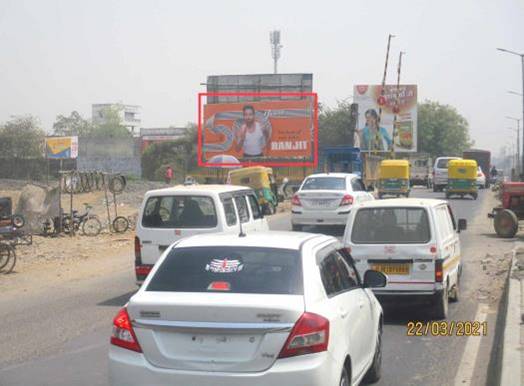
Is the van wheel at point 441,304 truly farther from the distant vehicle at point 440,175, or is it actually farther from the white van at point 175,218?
the distant vehicle at point 440,175

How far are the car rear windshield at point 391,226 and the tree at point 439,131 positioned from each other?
315ft

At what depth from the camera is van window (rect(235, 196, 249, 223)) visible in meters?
12.9

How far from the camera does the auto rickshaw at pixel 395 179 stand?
4178 cm

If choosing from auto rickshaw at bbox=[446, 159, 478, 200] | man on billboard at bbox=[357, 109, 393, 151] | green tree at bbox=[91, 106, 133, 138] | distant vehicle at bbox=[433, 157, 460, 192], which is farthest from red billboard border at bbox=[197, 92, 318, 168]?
green tree at bbox=[91, 106, 133, 138]

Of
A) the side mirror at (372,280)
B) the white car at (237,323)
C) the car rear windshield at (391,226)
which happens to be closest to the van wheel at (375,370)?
the side mirror at (372,280)

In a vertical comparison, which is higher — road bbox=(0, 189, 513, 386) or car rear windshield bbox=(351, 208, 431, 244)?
car rear windshield bbox=(351, 208, 431, 244)

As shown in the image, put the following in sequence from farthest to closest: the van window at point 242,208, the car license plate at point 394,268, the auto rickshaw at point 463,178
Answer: the auto rickshaw at point 463,178 < the van window at point 242,208 < the car license plate at point 394,268

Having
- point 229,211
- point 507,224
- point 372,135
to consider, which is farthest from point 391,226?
point 372,135

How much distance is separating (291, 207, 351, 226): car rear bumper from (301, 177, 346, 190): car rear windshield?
0.80 m

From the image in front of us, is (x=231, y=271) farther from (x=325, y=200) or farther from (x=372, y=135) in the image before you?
(x=372, y=135)

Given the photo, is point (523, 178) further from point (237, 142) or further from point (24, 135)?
point (24, 135)

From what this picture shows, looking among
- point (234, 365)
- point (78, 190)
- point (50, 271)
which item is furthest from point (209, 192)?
point (78, 190)

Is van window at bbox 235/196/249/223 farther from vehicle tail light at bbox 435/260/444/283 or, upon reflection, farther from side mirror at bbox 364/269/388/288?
side mirror at bbox 364/269/388/288

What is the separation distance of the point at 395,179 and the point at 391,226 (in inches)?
1242
